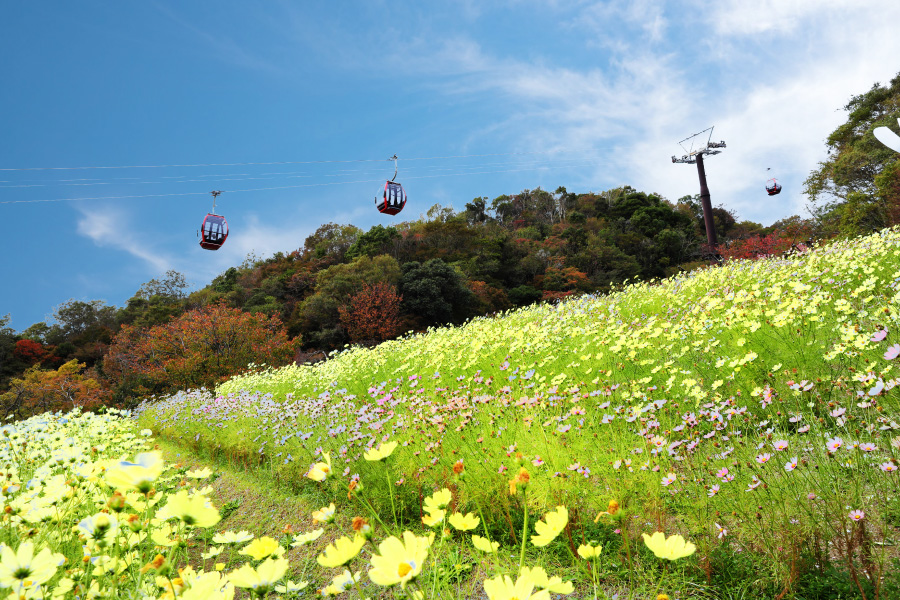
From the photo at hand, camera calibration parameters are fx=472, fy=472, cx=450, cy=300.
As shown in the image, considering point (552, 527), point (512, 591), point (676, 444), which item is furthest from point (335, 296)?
point (512, 591)

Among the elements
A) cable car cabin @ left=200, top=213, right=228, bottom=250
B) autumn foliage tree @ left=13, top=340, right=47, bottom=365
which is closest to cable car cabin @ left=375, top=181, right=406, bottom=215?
cable car cabin @ left=200, top=213, right=228, bottom=250

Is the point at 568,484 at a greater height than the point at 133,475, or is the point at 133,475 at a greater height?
the point at 133,475

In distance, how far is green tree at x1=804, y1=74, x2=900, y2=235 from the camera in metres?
12.1

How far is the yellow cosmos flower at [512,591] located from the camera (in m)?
0.56

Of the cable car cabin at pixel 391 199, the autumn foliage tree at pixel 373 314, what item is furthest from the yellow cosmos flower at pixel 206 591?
the autumn foliage tree at pixel 373 314

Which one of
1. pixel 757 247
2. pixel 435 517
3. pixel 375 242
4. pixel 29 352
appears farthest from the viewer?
pixel 375 242

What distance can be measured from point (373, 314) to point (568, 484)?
1339 cm

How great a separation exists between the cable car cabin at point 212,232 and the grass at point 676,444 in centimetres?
656

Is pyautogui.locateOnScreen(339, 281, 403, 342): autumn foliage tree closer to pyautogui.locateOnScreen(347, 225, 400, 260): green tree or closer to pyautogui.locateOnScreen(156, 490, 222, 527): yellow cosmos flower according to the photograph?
pyautogui.locateOnScreen(347, 225, 400, 260): green tree

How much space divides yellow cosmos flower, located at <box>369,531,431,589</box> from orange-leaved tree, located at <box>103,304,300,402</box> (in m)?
11.2

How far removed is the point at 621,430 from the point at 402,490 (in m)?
1.14

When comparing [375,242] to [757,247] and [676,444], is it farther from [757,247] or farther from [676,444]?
[676,444]

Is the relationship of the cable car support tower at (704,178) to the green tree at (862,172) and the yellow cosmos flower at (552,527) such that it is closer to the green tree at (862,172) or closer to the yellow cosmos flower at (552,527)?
the green tree at (862,172)

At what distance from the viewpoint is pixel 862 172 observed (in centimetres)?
1501
